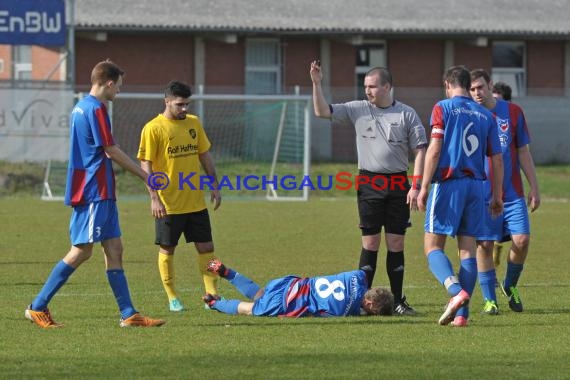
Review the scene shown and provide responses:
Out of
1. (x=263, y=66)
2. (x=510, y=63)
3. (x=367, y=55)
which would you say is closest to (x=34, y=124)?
(x=263, y=66)

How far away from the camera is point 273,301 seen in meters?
9.89

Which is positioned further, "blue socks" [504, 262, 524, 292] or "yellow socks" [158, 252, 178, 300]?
"blue socks" [504, 262, 524, 292]

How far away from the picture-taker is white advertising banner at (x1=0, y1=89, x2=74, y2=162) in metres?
27.3

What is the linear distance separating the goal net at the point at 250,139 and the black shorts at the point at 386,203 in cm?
1713

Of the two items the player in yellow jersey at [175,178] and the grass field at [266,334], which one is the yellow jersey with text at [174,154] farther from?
the grass field at [266,334]

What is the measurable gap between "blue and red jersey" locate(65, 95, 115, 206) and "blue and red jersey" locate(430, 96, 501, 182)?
8.07 ft

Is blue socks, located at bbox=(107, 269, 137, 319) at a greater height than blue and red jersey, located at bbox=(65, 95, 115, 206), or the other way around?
blue and red jersey, located at bbox=(65, 95, 115, 206)

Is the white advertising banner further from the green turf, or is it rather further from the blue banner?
the green turf

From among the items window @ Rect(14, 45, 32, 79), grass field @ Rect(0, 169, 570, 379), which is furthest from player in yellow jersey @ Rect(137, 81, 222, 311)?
window @ Rect(14, 45, 32, 79)

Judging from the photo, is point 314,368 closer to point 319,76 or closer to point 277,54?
point 319,76

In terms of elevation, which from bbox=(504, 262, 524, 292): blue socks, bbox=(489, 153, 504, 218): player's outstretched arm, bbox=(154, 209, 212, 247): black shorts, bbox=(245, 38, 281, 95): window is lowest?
bbox=(504, 262, 524, 292): blue socks

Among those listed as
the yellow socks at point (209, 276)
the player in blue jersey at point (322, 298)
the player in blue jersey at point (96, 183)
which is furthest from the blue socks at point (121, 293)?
the yellow socks at point (209, 276)

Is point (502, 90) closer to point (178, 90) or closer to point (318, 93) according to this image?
point (318, 93)

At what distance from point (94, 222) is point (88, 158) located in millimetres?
468
